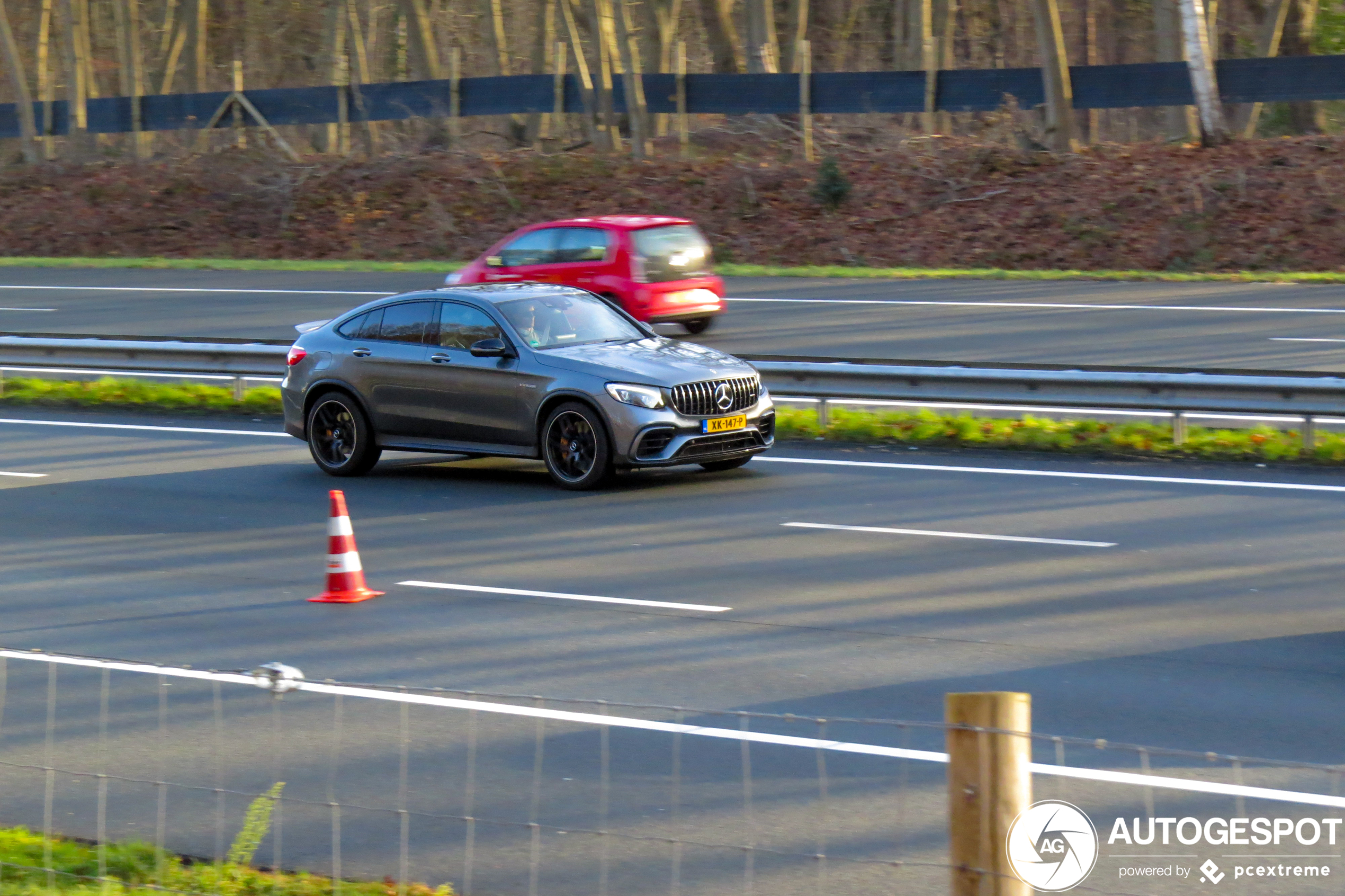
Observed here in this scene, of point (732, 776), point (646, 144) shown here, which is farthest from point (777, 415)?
point (646, 144)

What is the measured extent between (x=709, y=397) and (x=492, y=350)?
1911mm

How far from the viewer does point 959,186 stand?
33.2 m

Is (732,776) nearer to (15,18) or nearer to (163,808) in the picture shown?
(163,808)

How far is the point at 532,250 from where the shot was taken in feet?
74.3

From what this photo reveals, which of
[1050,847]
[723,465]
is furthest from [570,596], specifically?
[1050,847]

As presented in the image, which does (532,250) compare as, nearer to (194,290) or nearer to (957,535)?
(194,290)

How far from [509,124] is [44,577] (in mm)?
32375

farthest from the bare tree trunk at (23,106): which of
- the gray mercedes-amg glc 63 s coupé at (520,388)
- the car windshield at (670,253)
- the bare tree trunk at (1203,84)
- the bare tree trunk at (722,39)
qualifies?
the gray mercedes-amg glc 63 s coupé at (520,388)

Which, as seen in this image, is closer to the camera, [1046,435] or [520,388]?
[520,388]

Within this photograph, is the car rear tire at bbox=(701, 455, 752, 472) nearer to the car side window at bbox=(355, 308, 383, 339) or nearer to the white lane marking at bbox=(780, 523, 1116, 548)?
the white lane marking at bbox=(780, 523, 1116, 548)

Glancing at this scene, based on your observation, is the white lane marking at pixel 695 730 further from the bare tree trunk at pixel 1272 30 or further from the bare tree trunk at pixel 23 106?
the bare tree trunk at pixel 23 106

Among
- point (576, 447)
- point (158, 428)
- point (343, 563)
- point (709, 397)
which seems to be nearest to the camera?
point (343, 563)

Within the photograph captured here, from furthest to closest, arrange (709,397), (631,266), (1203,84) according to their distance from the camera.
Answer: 1. (1203,84)
2. (631,266)
3. (709,397)

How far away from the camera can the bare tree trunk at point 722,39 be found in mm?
42594
